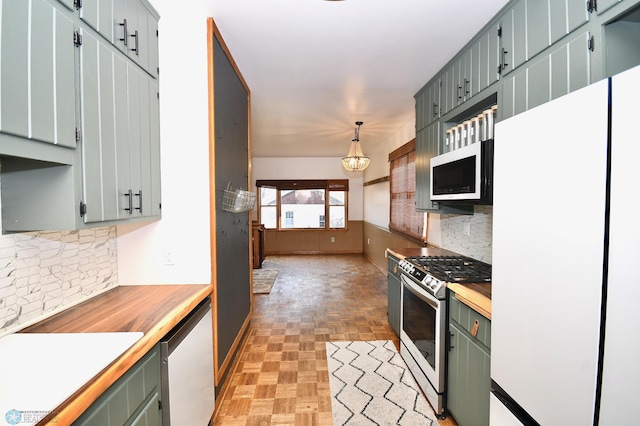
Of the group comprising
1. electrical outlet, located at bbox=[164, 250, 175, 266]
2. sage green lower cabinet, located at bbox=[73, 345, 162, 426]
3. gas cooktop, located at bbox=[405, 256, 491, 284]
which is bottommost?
sage green lower cabinet, located at bbox=[73, 345, 162, 426]

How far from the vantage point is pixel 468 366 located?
1.66m

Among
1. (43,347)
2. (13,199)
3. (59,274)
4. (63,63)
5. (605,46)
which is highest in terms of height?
(605,46)

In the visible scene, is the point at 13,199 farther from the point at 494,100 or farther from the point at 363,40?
the point at 494,100

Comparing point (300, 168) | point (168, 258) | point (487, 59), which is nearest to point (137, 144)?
point (168, 258)

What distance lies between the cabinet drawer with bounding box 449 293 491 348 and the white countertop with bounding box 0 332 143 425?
1623mm

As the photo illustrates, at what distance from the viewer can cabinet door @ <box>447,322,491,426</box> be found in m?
1.51

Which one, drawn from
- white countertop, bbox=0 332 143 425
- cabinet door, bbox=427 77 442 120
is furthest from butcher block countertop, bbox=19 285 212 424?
cabinet door, bbox=427 77 442 120

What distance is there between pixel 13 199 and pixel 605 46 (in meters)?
2.54

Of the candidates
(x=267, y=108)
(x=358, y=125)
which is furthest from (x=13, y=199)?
(x=358, y=125)

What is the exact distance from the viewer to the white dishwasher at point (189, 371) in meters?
1.32

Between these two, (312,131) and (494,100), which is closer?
(494,100)

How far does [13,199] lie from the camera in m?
1.22

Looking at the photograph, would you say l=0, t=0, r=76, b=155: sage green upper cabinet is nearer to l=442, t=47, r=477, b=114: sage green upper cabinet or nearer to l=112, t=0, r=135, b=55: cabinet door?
l=112, t=0, r=135, b=55: cabinet door

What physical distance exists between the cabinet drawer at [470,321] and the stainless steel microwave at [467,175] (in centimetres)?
71
